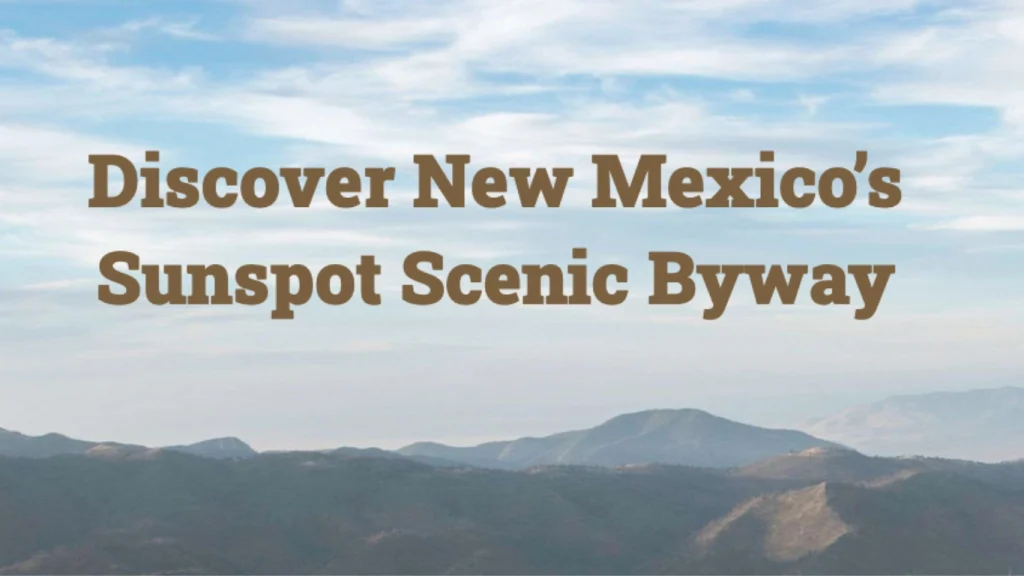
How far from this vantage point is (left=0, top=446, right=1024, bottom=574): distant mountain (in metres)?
62.9

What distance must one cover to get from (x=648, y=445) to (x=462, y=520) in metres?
98.2

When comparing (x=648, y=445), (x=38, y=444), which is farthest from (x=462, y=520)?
(x=648, y=445)

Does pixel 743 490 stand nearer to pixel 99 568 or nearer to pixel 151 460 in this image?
pixel 151 460

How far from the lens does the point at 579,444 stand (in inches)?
6752

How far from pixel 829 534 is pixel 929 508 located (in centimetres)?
971

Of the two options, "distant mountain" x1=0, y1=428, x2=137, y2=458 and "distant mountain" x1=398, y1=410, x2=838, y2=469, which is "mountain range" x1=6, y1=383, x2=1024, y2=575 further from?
"distant mountain" x1=398, y1=410, x2=838, y2=469

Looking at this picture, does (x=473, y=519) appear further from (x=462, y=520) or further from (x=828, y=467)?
(x=828, y=467)

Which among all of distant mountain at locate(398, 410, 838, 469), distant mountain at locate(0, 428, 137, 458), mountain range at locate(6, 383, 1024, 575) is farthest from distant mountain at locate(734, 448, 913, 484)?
distant mountain at locate(0, 428, 137, 458)

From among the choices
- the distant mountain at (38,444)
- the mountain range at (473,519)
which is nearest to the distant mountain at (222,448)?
the distant mountain at (38,444)

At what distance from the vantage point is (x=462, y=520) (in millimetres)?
72625

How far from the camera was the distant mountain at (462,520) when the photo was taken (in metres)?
62.9

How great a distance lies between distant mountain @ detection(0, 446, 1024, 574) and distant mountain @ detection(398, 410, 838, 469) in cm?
7117

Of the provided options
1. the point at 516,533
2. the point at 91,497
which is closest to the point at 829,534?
the point at 516,533

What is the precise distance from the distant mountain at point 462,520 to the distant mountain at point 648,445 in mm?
71167
